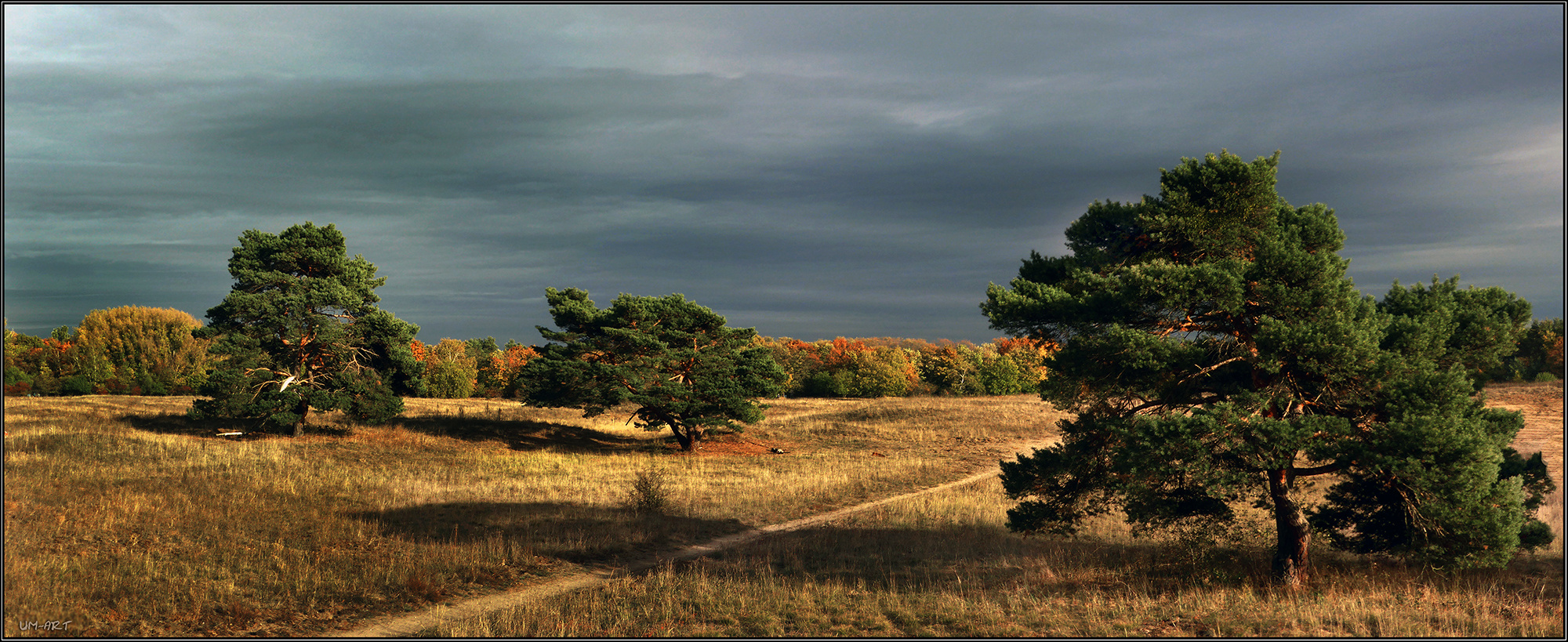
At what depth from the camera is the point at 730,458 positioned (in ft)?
114

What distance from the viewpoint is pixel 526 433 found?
38.3 metres

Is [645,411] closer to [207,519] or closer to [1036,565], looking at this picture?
[207,519]

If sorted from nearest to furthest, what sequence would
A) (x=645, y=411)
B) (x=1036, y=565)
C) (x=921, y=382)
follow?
(x=1036, y=565)
(x=645, y=411)
(x=921, y=382)

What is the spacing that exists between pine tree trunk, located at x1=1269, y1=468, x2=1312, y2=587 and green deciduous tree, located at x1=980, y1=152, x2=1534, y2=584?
3 centimetres

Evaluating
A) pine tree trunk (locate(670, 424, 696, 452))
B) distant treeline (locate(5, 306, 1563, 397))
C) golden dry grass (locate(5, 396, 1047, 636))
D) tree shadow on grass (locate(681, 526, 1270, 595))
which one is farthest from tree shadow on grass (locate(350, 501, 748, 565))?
distant treeline (locate(5, 306, 1563, 397))

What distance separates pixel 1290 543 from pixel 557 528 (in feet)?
48.9

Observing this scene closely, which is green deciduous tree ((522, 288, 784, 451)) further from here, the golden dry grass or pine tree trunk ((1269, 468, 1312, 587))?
pine tree trunk ((1269, 468, 1312, 587))

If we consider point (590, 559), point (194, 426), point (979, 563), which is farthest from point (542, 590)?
point (194, 426)

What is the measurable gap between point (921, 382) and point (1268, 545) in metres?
79.1

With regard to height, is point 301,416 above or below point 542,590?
above

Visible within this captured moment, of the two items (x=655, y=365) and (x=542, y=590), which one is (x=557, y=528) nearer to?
(x=542, y=590)

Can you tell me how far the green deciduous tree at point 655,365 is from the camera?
3531cm

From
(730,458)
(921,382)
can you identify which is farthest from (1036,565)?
(921,382)

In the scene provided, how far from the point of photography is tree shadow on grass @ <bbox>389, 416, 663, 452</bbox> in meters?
36.0
